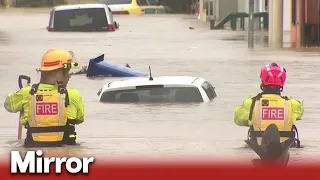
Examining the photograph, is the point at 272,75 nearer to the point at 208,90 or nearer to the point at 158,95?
the point at 158,95

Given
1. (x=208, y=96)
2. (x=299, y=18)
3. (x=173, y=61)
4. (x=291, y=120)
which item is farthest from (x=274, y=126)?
(x=299, y=18)

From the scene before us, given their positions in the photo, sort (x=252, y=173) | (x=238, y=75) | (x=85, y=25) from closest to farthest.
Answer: (x=252, y=173) → (x=238, y=75) → (x=85, y=25)

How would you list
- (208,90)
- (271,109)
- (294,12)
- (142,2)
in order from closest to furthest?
(271,109), (208,90), (294,12), (142,2)

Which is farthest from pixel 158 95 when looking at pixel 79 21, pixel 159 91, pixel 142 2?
pixel 142 2

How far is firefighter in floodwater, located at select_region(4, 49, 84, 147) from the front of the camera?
11.7 meters

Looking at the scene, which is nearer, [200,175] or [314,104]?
[200,175]

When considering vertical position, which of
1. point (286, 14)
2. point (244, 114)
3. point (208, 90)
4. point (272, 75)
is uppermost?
point (272, 75)

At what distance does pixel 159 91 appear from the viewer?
776 inches

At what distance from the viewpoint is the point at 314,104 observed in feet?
65.2

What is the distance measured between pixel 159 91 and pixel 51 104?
26.1ft

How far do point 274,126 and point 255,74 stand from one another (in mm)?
15912

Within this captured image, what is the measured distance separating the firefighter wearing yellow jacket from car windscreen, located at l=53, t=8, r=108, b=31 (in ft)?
106

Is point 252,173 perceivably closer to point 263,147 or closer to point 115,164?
point 263,147

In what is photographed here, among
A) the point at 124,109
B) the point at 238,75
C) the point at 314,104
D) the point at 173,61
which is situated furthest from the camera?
the point at 173,61
